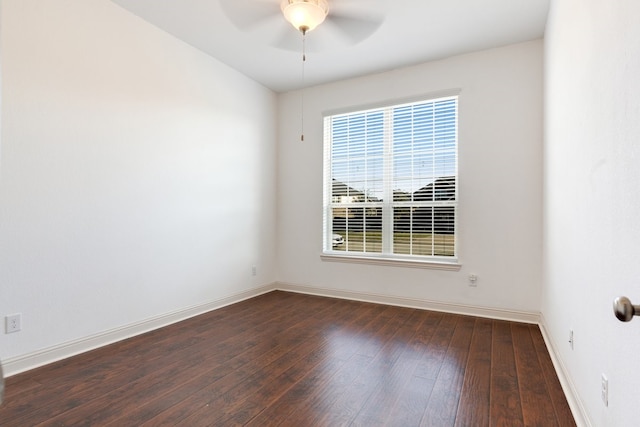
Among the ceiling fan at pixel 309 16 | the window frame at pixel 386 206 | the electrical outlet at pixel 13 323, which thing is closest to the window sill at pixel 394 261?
the window frame at pixel 386 206

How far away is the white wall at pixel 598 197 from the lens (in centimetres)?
127

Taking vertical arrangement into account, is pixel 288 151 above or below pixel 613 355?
above

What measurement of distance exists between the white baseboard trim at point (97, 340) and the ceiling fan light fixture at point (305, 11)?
2952 millimetres

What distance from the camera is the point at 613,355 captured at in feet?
4.78

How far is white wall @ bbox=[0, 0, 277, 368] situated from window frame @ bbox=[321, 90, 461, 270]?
47.3 inches

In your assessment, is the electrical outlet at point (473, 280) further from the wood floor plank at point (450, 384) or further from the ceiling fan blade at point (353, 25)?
the ceiling fan blade at point (353, 25)

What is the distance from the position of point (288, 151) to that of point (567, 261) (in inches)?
144

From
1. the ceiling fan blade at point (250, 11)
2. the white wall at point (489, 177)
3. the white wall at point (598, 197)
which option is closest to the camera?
the white wall at point (598, 197)

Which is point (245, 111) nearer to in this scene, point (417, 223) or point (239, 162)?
point (239, 162)

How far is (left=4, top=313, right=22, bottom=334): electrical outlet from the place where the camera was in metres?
2.40

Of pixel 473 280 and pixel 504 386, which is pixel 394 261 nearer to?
pixel 473 280

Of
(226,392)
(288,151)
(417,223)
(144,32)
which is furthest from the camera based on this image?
(288,151)

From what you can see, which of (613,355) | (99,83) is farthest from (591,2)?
(99,83)

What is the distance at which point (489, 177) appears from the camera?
12.4ft
